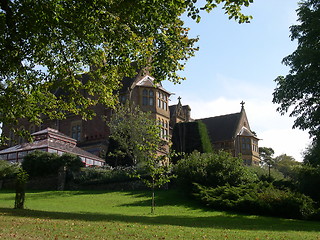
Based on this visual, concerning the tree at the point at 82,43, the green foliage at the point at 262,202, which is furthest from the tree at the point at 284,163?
the tree at the point at 82,43

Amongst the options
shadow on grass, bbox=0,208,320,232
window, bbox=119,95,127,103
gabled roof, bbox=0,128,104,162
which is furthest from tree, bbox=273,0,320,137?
window, bbox=119,95,127,103

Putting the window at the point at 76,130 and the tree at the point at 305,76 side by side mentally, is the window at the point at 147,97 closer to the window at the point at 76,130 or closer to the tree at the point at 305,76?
the window at the point at 76,130

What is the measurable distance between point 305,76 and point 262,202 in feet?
23.2

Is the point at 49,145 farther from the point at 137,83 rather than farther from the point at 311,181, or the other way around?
the point at 311,181

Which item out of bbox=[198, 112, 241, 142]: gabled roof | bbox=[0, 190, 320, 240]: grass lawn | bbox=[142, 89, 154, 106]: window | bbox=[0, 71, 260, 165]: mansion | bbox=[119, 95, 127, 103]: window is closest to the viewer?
bbox=[0, 190, 320, 240]: grass lawn

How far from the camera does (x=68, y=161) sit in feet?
107

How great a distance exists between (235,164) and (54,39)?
15.4 metres

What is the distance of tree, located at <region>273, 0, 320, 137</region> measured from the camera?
815 inches

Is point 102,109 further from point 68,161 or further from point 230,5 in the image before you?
point 230,5

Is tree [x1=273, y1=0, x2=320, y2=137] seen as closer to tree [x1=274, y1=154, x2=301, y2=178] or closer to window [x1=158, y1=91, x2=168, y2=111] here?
window [x1=158, y1=91, x2=168, y2=111]

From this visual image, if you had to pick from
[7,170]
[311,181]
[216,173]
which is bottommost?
[311,181]

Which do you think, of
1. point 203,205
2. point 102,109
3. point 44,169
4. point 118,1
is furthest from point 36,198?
point 102,109

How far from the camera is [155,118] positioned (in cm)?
4594

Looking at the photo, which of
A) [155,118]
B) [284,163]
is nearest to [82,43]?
[155,118]
